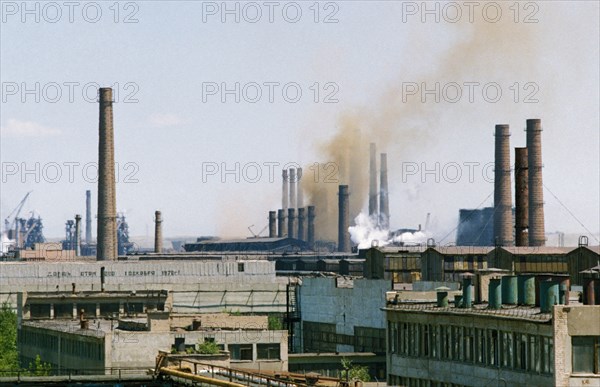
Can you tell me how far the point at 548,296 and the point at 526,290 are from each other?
4.41 meters

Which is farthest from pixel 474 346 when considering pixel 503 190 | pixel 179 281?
pixel 503 190

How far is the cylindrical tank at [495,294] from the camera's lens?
61.0 m

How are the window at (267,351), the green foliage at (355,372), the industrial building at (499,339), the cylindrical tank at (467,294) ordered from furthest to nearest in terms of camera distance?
1. the window at (267,351)
2. the green foliage at (355,372)
3. the cylindrical tank at (467,294)
4. the industrial building at (499,339)

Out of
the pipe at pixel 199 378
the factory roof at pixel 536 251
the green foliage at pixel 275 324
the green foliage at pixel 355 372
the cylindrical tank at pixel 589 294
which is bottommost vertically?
the green foliage at pixel 355 372

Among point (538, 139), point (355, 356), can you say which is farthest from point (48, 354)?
point (538, 139)

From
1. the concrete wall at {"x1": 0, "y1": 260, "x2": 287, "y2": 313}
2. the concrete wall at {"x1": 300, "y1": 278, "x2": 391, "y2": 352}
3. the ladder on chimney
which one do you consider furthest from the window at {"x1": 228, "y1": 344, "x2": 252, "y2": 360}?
the concrete wall at {"x1": 0, "y1": 260, "x2": 287, "y2": 313}

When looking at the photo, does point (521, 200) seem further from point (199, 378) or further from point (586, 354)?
point (199, 378)

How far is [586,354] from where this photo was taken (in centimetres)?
5191

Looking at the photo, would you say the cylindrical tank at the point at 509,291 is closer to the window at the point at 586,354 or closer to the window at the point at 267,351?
the window at the point at 586,354

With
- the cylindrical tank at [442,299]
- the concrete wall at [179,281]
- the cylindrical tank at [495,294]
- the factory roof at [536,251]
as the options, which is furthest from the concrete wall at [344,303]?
the cylindrical tank at [495,294]

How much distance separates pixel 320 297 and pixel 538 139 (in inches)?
2361

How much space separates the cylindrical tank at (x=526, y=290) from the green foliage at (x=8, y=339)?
148ft

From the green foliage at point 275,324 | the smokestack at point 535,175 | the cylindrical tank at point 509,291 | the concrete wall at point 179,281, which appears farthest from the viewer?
the smokestack at point 535,175

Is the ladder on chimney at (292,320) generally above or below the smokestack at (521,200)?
below
